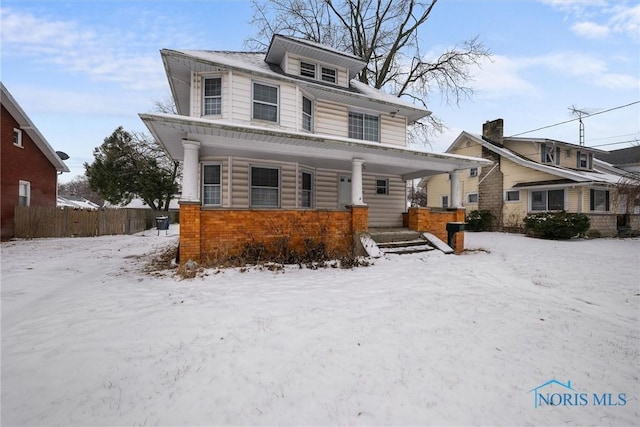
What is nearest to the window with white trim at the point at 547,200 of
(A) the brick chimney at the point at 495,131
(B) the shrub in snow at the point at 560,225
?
(B) the shrub in snow at the point at 560,225

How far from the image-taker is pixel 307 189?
35.3ft

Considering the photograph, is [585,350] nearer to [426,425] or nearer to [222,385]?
[426,425]

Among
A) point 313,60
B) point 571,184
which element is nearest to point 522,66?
point 571,184

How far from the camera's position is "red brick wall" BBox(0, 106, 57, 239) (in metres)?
13.1

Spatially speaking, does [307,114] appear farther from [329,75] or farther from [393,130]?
[393,130]

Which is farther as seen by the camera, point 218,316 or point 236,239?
point 236,239

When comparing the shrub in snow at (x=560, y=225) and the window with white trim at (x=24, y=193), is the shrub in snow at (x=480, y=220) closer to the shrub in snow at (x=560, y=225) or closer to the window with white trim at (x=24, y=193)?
the shrub in snow at (x=560, y=225)

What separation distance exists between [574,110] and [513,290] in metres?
25.5

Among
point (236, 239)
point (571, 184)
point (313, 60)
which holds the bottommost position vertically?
point (236, 239)

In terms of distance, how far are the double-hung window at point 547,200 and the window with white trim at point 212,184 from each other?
747 inches

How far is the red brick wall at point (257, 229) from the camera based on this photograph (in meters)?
6.71

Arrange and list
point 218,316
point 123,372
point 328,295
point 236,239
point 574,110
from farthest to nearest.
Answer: point 574,110
point 236,239
point 328,295
point 218,316
point 123,372

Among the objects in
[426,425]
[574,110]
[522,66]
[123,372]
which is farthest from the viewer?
[574,110]

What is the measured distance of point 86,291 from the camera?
5168mm
